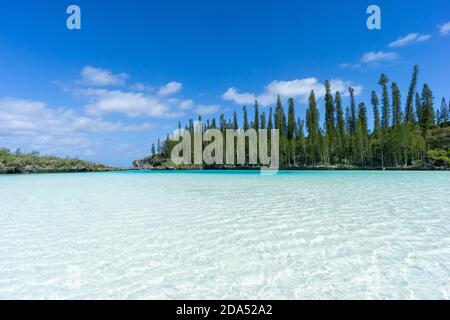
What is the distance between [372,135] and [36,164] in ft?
224

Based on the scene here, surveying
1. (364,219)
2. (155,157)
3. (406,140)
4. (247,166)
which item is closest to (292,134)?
(247,166)

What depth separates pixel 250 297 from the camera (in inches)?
111

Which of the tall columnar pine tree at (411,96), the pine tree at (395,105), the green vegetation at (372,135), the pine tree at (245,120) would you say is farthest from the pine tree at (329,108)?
the pine tree at (245,120)

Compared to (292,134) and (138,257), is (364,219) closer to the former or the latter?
(138,257)

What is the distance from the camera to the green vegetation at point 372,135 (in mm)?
39656

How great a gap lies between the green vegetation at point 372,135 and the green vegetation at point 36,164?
43.7m

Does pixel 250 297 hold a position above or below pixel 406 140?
below

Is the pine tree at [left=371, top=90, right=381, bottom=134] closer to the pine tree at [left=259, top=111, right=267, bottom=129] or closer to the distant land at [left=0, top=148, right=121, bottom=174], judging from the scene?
the pine tree at [left=259, top=111, right=267, bottom=129]

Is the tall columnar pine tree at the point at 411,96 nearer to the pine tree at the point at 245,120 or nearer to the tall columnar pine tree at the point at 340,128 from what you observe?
the tall columnar pine tree at the point at 340,128

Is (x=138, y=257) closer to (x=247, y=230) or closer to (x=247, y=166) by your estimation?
(x=247, y=230)
